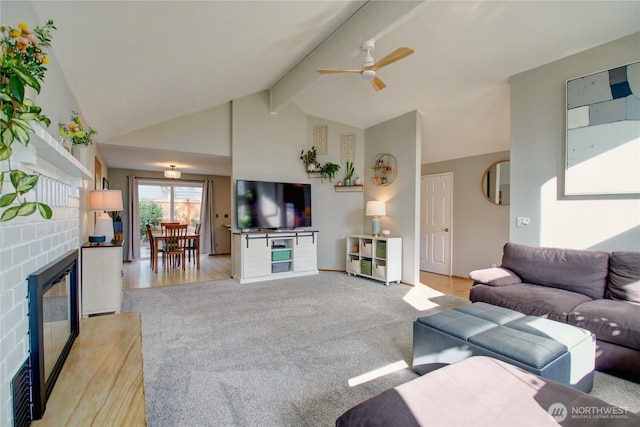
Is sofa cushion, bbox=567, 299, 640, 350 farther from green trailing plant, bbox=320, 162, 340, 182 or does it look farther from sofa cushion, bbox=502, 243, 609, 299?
green trailing plant, bbox=320, 162, 340, 182

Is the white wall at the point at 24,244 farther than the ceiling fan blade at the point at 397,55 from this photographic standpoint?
No

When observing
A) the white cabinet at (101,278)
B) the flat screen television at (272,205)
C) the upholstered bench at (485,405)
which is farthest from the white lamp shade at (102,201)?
the upholstered bench at (485,405)

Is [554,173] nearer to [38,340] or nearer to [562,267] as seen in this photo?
[562,267]

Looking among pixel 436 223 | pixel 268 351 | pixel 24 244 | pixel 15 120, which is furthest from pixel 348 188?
pixel 15 120

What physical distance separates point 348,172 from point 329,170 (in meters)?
0.39

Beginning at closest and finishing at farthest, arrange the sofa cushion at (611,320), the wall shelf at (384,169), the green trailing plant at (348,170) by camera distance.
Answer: the sofa cushion at (611,320), the wall shelf at (384,169), the green trailing plant at (348,170)

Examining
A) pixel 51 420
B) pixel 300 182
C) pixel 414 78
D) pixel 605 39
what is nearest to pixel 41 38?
pixel 51 420

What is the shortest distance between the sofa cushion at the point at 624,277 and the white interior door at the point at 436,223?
9.95 ft

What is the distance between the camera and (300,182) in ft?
19.2

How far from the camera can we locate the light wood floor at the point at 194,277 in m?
4.74

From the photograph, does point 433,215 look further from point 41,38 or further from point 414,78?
point 41,38

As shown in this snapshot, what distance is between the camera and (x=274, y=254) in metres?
5.23

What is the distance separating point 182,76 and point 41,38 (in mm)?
2643

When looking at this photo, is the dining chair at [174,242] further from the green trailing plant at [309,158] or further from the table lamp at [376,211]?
the table lamp at [376,211]
